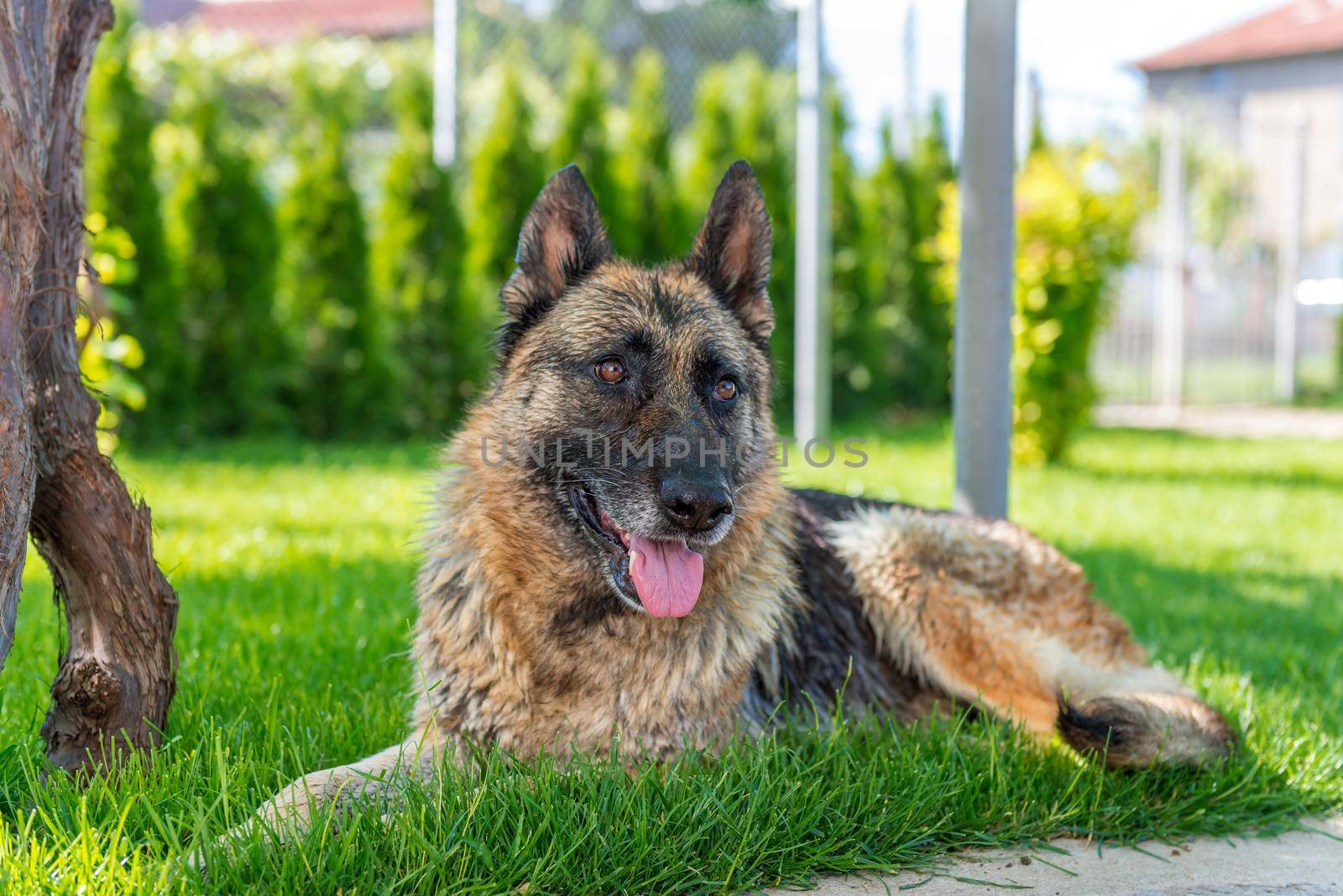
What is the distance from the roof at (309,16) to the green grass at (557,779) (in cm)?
3711

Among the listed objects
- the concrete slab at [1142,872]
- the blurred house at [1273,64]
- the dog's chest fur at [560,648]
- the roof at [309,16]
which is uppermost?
the roof at [309,16]

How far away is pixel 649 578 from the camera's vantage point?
2895 mm

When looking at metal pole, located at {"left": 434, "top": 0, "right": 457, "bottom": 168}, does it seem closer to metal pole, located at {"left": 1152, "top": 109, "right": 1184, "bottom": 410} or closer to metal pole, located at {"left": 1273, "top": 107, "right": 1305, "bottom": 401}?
metal pole, located at {"left": 1152, "top": 109, "right": 1184, "bottom": 410}

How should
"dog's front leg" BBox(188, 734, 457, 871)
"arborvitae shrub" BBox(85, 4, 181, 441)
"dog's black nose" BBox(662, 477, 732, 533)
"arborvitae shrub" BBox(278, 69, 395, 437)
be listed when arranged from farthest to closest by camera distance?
1. "arborvitae shrub" BBox(278, 69, 395, 437)
2. "arborvitae shrub" BBox(85, 4, 181, 441)
3. "dog's black nose" BBox(662, 477, 732, 533)
4. "dog's front leg" BBox(188, 734, 457, 871)

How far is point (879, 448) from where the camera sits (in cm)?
1070

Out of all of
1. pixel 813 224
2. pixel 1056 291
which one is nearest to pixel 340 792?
pixel 813 224

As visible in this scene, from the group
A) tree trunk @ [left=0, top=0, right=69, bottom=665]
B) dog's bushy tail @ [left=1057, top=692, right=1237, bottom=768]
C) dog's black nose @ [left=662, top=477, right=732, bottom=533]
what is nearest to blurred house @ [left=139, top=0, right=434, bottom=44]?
tree trunk @ [left=0, top=0, right=69, bottom=665]

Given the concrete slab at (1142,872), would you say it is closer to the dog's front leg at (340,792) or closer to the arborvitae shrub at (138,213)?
the dog's front leg at (340,792)

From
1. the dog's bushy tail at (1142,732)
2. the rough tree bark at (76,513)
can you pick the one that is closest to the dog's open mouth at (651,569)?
the dog's bushy tail at (1142,732)

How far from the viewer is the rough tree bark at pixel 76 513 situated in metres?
2.76

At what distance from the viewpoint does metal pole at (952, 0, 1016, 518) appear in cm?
446

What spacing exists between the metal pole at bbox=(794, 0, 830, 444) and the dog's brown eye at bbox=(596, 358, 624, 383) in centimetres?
→ 655

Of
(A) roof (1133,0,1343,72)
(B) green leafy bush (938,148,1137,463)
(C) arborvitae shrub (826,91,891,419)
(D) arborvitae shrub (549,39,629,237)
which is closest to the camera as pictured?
(B) green leafy bush (938,148,1137,463)

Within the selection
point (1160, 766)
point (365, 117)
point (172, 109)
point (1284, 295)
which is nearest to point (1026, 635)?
point (1160, 766)
